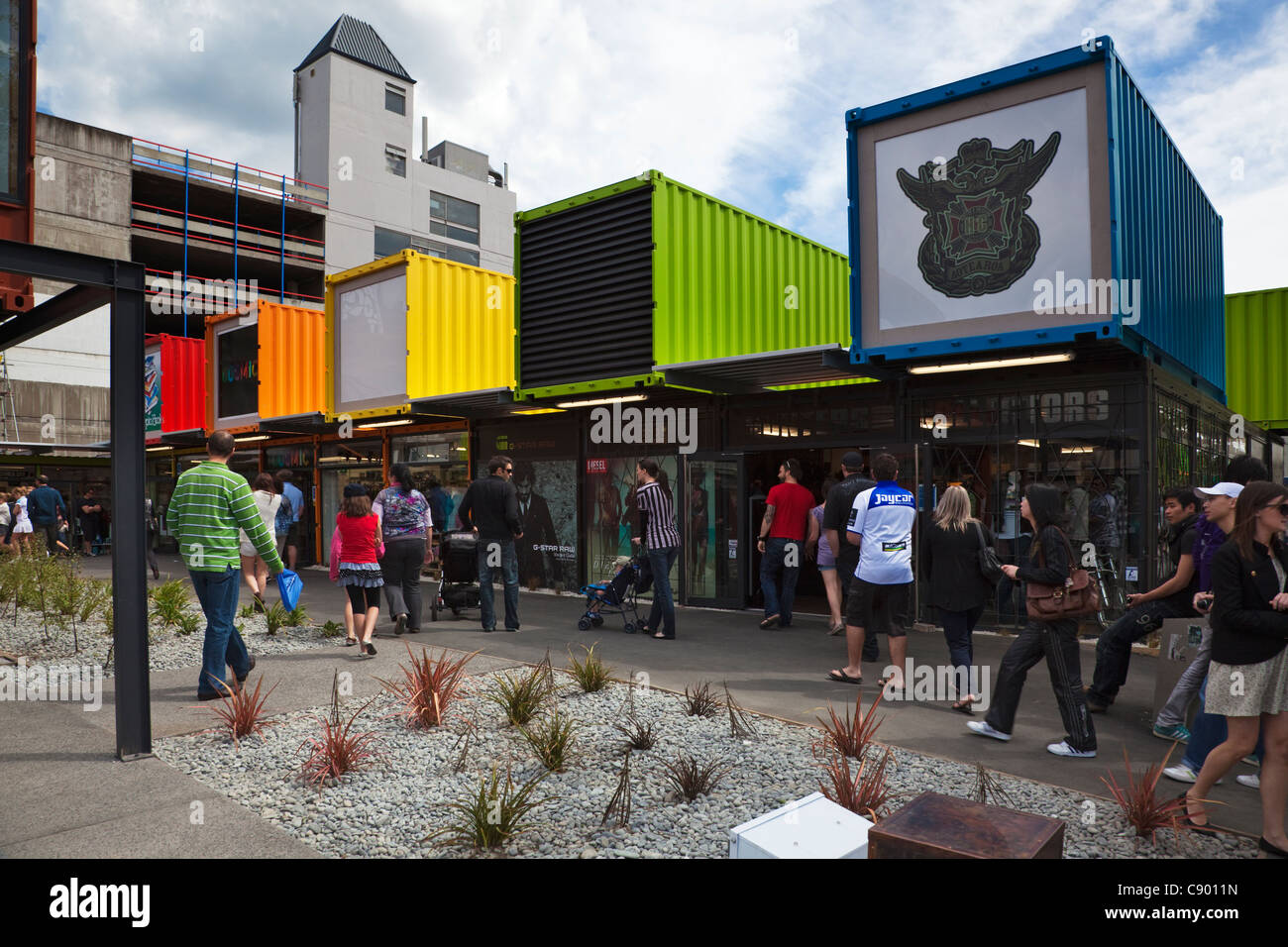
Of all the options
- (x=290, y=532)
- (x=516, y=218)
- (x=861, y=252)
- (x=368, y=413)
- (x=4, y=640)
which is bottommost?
(x=4, y=640)

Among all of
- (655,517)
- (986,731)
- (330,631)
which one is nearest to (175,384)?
(330,631)

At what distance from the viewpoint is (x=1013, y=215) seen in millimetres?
8086

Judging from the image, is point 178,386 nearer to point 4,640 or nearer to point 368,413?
point 368,413

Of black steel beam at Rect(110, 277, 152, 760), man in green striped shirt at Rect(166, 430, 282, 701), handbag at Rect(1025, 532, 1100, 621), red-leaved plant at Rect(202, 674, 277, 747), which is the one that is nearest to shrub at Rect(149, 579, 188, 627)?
man in green striped shirt at Rect(166, 430, 282, 701)

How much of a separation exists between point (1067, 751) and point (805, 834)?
271 cm

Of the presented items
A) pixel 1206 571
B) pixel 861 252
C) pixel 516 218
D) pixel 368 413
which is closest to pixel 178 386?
pixel 368 413

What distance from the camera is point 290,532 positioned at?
43.0ft

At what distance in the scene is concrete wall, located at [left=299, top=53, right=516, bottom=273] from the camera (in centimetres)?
3966

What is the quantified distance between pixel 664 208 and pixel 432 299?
502 centimetres

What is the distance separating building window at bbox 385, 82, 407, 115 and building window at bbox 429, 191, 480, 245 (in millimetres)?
4220

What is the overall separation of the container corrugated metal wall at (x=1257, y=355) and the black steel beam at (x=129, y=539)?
1483 cm

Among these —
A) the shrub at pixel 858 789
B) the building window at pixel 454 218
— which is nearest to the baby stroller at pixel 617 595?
the shrub at pixel 858 789

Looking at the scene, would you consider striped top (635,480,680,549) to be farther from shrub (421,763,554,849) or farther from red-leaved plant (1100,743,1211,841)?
red-leaved plant (1100,743,1211,841)

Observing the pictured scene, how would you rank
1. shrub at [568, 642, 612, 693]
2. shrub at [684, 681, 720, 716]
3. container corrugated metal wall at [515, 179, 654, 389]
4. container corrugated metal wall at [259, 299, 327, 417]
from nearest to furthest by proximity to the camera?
shrub at [684, 681, 720, 716], shrub at [568, 642, 612, 693], container corrugated metal wall at [515, 179, 654, 389], container corrugated metal wall at [259, 299, 327, 417]
